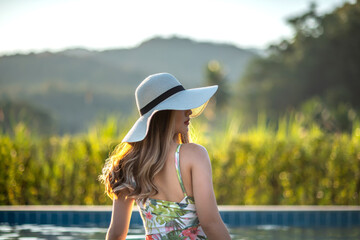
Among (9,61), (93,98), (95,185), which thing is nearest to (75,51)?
(9,61)

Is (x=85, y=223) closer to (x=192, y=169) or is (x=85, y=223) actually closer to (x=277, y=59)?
(x=192, y=169)

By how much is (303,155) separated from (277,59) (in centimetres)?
4199

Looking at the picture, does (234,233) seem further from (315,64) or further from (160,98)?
(315,64)

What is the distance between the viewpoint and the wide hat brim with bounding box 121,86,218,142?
7.32 feet

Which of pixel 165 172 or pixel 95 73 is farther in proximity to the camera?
pixel 95 73

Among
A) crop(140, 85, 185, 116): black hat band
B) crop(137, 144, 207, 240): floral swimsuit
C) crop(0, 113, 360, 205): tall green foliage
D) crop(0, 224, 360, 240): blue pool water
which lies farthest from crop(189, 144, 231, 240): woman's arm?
crop(0, 113, 360, 205): tall green foliage

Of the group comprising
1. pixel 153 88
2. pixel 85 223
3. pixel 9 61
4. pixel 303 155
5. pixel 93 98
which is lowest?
pixel 85 223

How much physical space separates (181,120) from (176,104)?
0.11m

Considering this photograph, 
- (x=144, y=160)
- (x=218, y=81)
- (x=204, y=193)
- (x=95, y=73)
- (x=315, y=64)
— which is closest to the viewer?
(x=204, y=193)

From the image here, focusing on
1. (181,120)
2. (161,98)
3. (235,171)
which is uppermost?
(161,98)

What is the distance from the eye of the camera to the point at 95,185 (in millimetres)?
7027

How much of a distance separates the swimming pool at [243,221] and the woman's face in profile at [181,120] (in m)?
3.56

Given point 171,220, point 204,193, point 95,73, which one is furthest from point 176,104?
point 95,73

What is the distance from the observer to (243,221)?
6148 millimetres
